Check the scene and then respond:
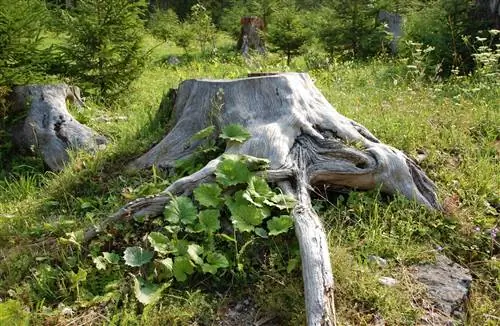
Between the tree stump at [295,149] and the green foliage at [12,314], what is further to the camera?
the tree stump at [295,149]

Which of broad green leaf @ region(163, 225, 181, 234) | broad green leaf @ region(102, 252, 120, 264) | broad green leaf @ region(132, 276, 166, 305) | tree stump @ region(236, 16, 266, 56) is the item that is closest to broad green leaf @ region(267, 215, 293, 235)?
broad green leaf @ region(163, 225, 181, 234)

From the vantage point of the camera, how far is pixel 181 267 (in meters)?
2.60

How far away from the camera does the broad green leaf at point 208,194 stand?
293cm

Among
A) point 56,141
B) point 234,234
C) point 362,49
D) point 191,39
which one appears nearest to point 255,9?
point 191,39

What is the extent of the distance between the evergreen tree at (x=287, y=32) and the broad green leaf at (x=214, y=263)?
951 cm

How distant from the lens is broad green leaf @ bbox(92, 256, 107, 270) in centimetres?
263

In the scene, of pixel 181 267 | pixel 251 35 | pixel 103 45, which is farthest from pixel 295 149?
pixel 251 35

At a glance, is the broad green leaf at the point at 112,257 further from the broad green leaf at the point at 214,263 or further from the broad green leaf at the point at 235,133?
the broad green leaf at the point at 235,133

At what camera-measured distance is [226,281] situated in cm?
269

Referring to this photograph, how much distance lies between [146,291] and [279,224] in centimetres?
84

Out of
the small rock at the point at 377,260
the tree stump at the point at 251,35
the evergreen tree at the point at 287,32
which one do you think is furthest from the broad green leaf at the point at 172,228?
the tree stump at the point at 251,35

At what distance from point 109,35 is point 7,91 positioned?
1932 millimetres

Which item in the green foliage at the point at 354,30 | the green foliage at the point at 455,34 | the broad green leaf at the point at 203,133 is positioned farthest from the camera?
the green foliage at the point at 354,30

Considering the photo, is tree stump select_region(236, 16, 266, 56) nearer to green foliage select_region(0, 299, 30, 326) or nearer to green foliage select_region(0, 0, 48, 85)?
green foliage select_region(0, 0, 48, 85)
